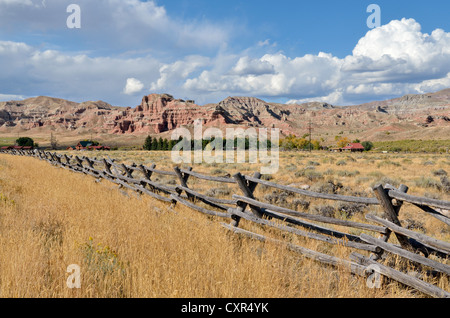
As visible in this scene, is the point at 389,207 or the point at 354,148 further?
the point at 354,148

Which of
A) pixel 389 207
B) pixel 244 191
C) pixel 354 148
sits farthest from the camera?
pixel 354 148

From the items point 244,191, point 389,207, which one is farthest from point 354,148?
point 389,207

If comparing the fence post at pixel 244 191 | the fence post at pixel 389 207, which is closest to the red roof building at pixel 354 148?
the fence post at pixel 244 191

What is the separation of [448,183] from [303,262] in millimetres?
12233

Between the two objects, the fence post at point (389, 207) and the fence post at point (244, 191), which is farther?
the fence post at point (244, 191)


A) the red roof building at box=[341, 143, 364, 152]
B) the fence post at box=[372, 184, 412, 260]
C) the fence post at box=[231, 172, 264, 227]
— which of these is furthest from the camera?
the red roof building at box=[341, 143, 364, 152]

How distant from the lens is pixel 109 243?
4.07 meters

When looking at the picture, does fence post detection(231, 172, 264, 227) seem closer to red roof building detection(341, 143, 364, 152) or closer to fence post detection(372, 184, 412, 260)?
fence post detection(372, 184, 412, 260)

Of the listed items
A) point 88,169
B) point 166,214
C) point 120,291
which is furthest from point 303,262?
point 88,169

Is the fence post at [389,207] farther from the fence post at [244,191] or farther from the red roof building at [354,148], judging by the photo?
the red roof building at [354,148]

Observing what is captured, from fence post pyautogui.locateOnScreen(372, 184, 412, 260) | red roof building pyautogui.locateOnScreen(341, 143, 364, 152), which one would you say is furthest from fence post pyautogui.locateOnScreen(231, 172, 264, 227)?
red roof building pyautogui.locateOnScreen(341, 143, 364, 152)

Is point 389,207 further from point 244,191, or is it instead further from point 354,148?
point 354,148
